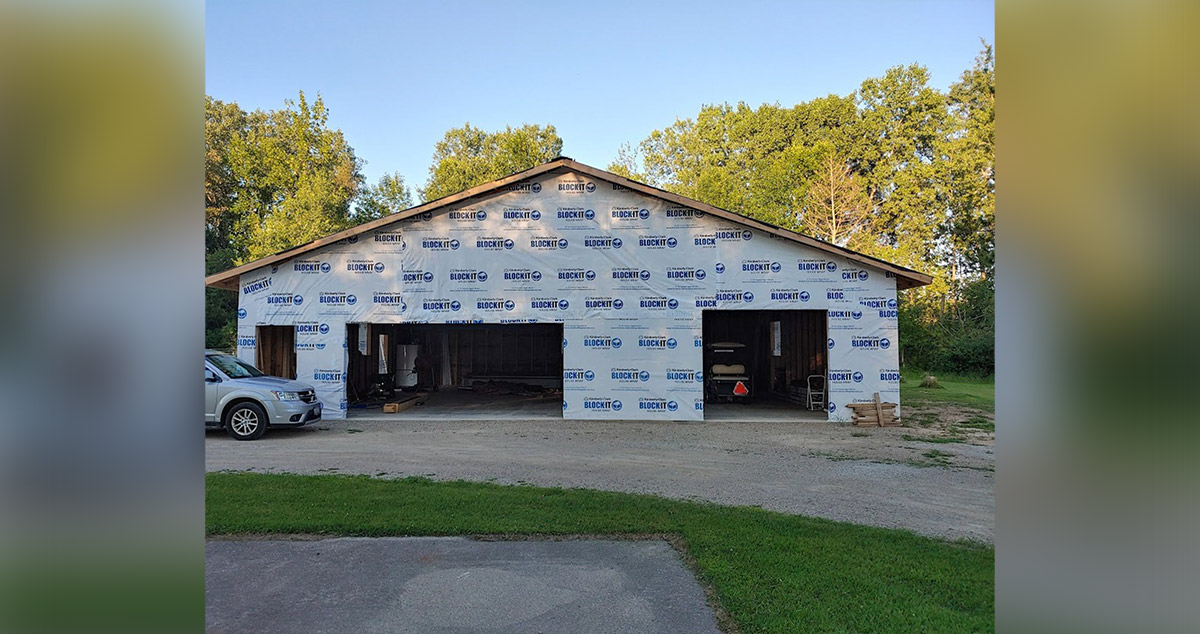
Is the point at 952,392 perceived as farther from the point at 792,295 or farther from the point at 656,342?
the point at 656,342

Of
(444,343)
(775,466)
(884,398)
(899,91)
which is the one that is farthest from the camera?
(899,91)

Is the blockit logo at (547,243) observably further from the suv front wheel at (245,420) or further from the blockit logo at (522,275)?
the suv front wheel at (245,420)

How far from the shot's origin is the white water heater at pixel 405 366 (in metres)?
23.4

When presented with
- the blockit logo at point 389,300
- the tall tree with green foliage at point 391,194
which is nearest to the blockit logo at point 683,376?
the blockit logo at point 389,300

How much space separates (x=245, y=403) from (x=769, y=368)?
17614mm

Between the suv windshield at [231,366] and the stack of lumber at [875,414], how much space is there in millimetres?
13491

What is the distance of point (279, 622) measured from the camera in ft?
14.1

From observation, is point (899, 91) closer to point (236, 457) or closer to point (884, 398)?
point (884, 398)

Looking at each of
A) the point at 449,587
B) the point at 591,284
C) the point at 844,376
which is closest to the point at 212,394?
the point at 591,284

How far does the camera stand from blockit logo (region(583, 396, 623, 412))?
53.4ft
